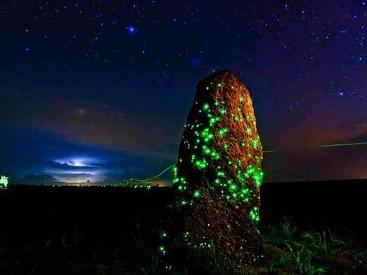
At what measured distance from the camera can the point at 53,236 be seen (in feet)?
25.6

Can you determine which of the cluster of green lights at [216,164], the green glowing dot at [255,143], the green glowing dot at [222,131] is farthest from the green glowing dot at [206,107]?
the green glowing dot at [255,143]

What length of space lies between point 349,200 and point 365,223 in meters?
0.57

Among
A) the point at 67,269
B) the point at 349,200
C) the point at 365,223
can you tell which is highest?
the point at 349,200

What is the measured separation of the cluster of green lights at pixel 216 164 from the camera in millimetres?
5531

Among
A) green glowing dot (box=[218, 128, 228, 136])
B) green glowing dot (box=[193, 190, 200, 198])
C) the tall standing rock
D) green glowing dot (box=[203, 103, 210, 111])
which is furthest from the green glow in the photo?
green glowing dot (box=[203, 103, 210, 111])

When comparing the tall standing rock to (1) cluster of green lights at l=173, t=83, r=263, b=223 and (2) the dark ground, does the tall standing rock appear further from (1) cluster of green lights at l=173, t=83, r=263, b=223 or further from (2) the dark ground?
(2) the dark ground

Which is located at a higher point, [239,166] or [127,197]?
[239,166]

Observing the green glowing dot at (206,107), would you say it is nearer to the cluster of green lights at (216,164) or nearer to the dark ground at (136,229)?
the cluster of green lights at (216,164)

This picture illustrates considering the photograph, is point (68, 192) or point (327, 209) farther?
point (68, 192)

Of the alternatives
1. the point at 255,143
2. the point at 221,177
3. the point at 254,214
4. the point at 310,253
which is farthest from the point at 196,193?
the point at 310,253

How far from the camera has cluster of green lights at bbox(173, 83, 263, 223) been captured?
553 centimetres

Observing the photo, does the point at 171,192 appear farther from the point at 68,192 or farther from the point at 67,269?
the point at 68,192

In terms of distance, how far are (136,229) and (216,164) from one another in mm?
3380

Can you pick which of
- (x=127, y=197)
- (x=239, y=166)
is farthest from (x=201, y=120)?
(x=127, y=197)
